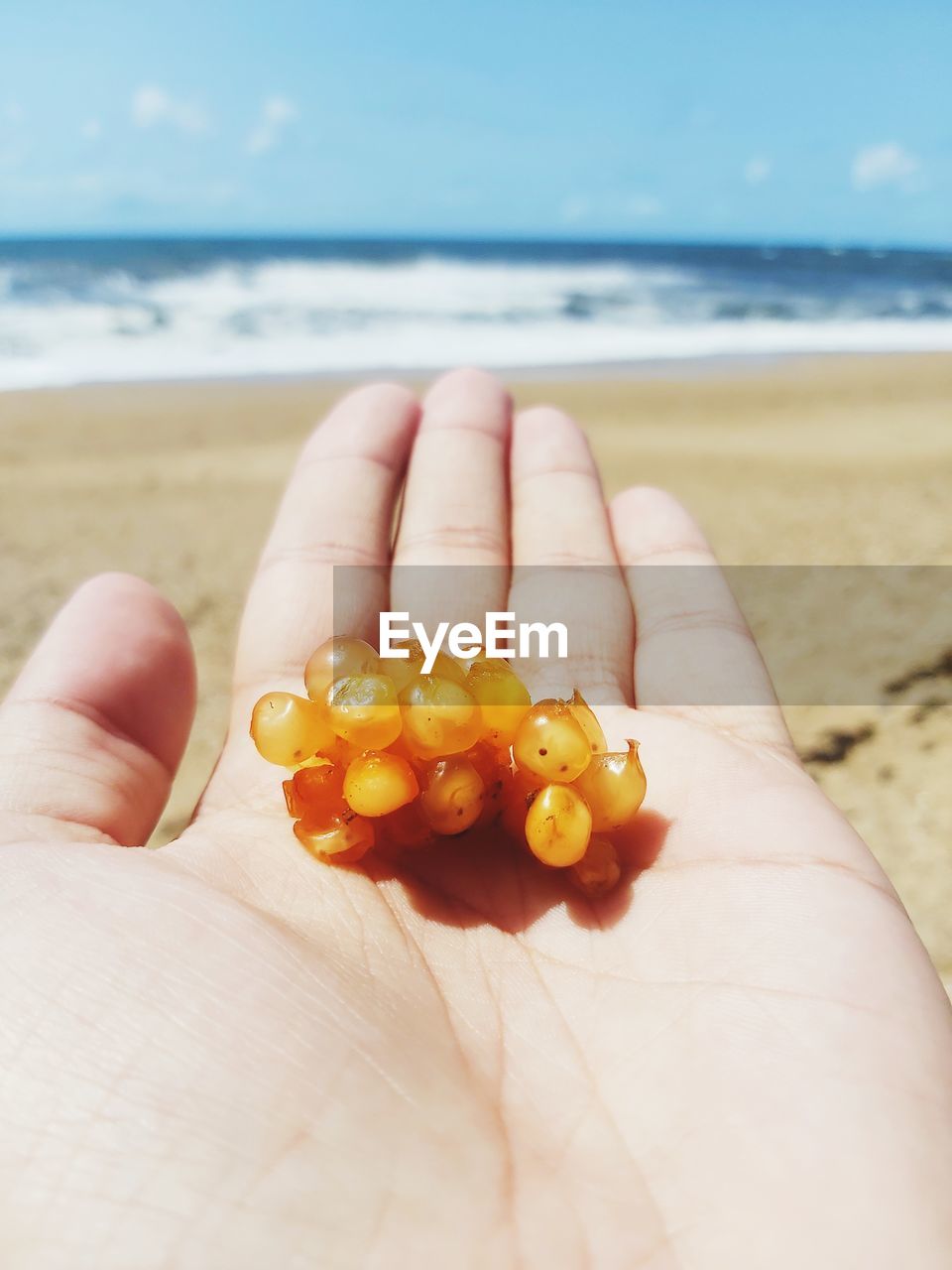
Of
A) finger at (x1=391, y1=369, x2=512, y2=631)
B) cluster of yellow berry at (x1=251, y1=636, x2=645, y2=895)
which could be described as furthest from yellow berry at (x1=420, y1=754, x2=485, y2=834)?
finger at (x1=391, y1=369, x2=512, y2=631)

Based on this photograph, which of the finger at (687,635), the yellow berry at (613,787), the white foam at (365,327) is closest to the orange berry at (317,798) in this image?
the yellow berry at (613,787)

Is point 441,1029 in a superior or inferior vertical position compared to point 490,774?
inferior

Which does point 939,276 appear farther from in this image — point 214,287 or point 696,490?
point 696,490

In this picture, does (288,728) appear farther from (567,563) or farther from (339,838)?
(567,563)

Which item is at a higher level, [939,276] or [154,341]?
[939,276]

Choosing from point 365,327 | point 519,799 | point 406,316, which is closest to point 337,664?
point 519,799

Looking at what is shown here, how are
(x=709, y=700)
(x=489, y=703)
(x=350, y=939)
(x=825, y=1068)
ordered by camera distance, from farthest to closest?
(x=709, y=700) → (x=489, y=703) → (x=350, y=939) → (x=825, y=1068)

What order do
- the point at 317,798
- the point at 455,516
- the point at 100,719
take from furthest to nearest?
the point at 455,516, the point at 100,719, the point at 317,798

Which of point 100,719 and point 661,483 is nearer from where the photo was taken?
point 100,719

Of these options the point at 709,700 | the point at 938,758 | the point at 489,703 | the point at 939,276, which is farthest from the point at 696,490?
the point at 939,276
